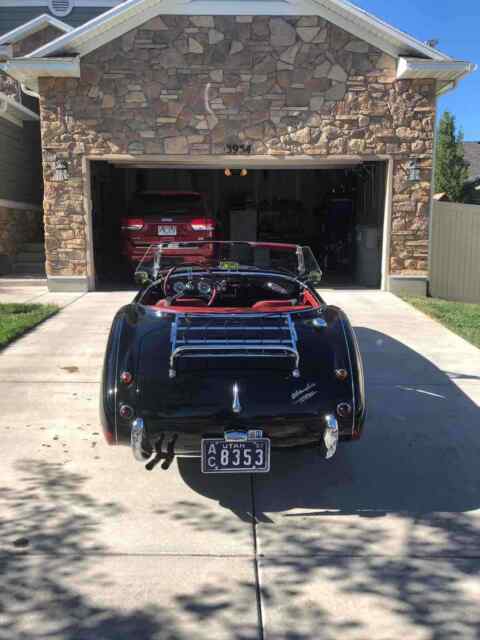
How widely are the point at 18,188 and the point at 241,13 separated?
259 inches

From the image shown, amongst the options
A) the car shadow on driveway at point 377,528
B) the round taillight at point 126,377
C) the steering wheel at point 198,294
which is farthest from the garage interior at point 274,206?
the round taillight at point 126,377

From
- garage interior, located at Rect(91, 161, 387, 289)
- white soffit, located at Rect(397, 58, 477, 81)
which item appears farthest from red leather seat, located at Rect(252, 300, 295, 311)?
garage interior, located at Rect(91, 161, 387, 289)

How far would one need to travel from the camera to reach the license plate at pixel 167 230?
10484 millimetres

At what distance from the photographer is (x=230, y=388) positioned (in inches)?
131

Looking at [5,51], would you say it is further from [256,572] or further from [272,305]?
[256,572]

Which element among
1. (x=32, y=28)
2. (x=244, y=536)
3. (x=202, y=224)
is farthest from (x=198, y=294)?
(x=32, y=28)

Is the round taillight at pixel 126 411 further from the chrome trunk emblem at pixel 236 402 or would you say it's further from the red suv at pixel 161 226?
the red suv at pixel 161 226

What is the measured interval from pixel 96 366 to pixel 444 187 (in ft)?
79.7

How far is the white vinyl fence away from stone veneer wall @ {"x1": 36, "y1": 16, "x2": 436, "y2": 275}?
120 cm

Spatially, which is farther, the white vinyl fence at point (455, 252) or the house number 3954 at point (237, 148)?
the white vinyl fence at point (455, 252)

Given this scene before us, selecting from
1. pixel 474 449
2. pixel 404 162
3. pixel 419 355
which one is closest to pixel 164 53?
pixel 404 162

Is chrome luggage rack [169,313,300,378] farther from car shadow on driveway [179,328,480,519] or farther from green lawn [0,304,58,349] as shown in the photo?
green lawn [0,304,58,349]

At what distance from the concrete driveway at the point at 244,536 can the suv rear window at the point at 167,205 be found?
6.08 m

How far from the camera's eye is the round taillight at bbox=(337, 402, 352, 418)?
336 centimetres
